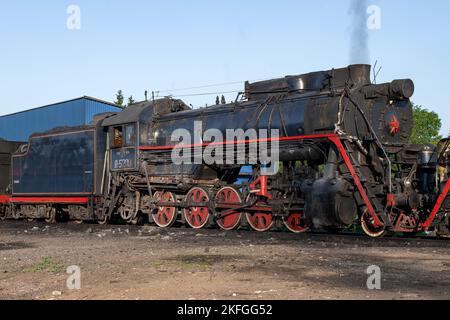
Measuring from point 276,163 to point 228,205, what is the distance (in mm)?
1869

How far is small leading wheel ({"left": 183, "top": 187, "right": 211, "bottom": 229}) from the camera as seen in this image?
16.8 meters

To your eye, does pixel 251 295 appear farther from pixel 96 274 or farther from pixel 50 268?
pixel 50 268

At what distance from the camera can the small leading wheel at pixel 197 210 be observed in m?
16.8

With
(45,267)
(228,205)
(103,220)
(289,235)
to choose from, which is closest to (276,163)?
(228,205)

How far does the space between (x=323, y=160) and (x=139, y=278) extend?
312 inches

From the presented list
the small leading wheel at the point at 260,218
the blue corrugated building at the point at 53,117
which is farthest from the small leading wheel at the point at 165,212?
the blue corrugated building at the point at 53,117

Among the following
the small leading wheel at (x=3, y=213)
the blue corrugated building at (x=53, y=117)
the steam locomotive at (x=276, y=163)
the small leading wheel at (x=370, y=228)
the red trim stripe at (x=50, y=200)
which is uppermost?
the blue corrugated building at (x=53, y=117)

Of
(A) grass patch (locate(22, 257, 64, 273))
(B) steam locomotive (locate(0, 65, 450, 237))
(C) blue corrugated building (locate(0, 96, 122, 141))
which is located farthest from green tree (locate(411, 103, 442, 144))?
(A) grass patch (locate(22, 257, 64, 273))

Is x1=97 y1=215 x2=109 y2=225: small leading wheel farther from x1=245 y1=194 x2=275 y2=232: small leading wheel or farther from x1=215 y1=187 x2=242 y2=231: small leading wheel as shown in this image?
x1=245 y1=194 x2=275 y2=232: small leading wheel

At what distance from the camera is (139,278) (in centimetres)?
772

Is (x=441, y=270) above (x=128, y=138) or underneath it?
underneath

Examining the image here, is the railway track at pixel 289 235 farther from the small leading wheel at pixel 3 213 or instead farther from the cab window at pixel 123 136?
the small leading wheel at pixel 3 213

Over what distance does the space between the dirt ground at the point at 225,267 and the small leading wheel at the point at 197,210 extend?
2635 millimetres
